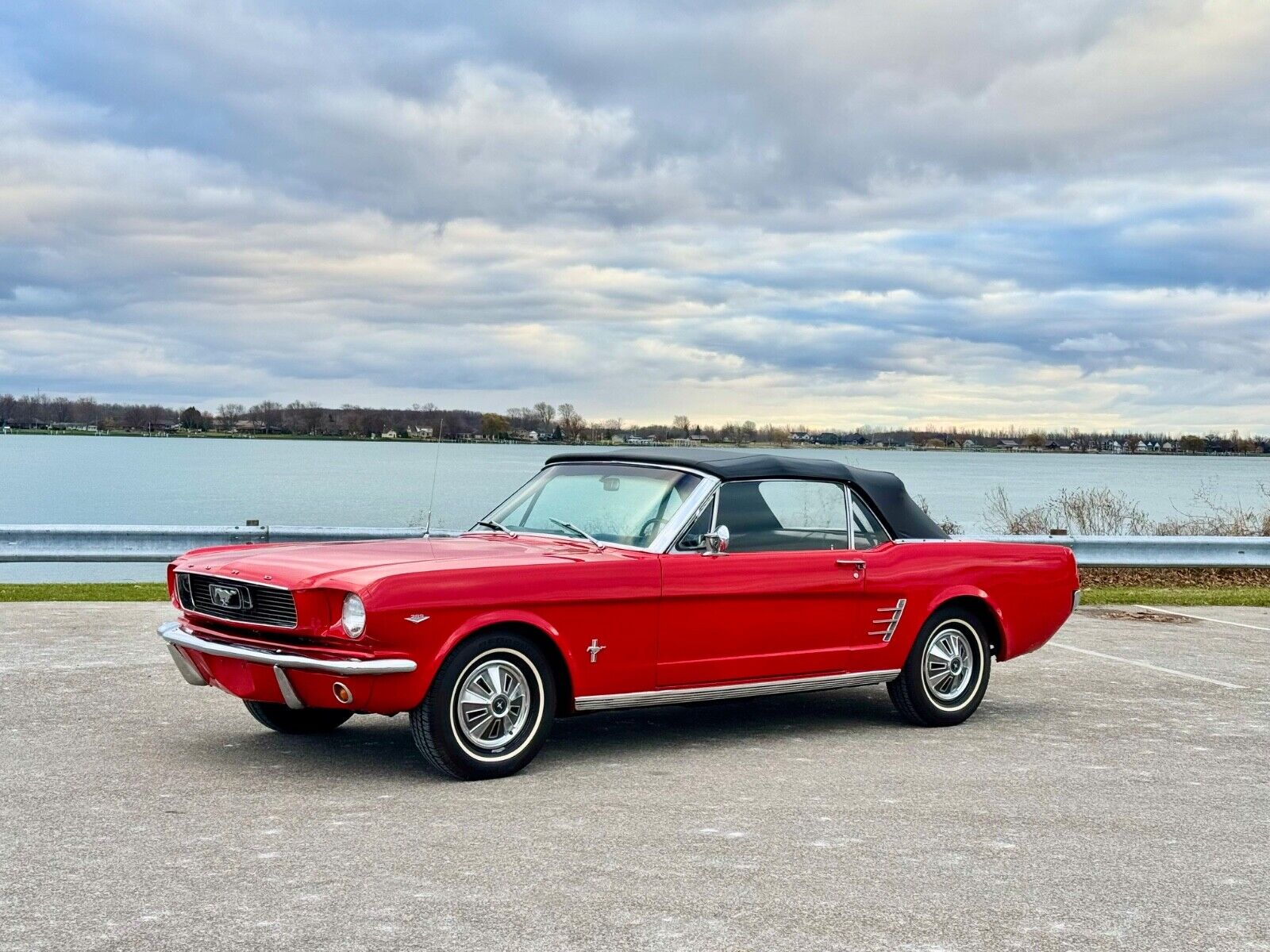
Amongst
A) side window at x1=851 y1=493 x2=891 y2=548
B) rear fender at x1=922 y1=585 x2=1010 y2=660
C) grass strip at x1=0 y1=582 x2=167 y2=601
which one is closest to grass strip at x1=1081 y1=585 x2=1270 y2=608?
rear fender at x1=922 y1=585 x2=1010 y2=660

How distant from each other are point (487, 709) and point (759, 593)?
170 cm

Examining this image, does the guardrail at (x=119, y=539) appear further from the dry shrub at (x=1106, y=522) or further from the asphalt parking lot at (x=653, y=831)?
the dry shrub at (x=1106, y=522)

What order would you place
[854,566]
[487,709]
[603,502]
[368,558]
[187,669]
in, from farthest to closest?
[854,566] → [603,502] → [187,669] → [368,558] → [487,709]

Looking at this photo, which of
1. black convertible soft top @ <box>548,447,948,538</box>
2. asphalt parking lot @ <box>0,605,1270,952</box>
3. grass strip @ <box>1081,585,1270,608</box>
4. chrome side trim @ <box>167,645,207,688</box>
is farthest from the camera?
grass strip @ <box>1081,585,1270,608</box>

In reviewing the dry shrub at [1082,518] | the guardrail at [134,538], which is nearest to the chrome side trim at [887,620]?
the guardrail at [134,538]

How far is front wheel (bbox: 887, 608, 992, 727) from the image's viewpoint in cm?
823

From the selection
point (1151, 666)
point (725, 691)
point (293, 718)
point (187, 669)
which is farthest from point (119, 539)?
point (1151, 666)

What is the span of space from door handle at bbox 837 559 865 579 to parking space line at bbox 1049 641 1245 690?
3516mm

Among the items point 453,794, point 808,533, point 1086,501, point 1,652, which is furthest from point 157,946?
point 1086,501

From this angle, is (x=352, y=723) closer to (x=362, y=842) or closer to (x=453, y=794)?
(x=453, y=794)

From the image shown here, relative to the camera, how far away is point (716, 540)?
7.38 m

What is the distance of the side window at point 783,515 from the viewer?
768 centimetres

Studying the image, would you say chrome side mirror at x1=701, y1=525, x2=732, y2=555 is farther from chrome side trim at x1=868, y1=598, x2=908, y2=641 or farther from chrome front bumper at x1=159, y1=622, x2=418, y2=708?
chrome front bumper at x1=159, y1=622, x2=418, y2=708

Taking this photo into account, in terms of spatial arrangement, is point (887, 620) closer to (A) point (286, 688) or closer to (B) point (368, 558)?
(B) point (368, 558)
